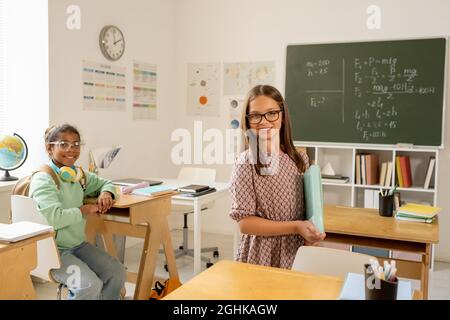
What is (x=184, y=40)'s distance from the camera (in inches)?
201

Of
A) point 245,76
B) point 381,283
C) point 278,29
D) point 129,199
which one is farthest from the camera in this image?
point 245,76

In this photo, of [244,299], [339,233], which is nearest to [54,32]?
[339,233]

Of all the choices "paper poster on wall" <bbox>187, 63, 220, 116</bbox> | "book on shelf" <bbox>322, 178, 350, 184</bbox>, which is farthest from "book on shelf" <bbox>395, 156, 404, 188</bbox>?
"paper poster on wall" <bbox>187, 63, 220, 116</bbox>

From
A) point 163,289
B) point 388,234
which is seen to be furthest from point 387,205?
point 163,289

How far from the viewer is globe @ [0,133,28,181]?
10.1 ft

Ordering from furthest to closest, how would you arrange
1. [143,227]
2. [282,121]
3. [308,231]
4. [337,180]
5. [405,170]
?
[337,180] < [405,170] < [143,227] < [282,121] < [308,231]

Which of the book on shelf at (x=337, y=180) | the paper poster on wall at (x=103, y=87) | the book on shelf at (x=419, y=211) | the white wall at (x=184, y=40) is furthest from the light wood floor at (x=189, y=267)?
the paper poster on wall at (x=103, y=87)

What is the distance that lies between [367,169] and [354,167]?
0.12 meters

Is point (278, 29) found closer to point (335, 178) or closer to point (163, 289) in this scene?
point (335, 178)

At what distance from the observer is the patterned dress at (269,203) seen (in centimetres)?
179

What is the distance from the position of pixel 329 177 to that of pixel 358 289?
3132 millimetres

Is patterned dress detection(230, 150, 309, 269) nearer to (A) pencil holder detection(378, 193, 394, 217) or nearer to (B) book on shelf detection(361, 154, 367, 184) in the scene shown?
(A) pencil holder detection(378, 193, 394, 217)

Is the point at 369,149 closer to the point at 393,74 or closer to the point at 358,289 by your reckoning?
the point at 393,74

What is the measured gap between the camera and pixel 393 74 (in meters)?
4.20
